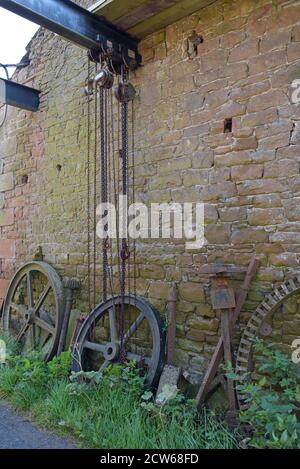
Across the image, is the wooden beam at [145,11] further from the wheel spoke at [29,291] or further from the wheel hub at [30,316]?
the wheel hub at [30,316]

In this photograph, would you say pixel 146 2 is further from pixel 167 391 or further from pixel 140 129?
pixel 167 391

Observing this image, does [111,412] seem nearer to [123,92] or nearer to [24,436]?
[24,436]

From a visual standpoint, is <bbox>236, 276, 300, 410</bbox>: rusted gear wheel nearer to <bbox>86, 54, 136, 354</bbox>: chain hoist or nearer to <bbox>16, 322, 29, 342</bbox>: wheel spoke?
<bbox>86, 54, 136, 354</bbox>: chain hoist

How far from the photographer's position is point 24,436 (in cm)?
311

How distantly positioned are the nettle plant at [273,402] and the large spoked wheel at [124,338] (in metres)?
0.87

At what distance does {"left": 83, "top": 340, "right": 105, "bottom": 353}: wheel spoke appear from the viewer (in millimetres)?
3946

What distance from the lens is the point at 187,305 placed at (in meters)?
3.58

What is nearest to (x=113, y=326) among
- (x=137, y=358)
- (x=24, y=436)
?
(x=137, y=358)

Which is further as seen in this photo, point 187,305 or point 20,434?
point 187,305

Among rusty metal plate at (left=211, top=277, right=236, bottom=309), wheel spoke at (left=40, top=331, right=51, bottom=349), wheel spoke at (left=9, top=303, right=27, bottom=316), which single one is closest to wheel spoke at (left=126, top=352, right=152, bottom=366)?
rusty metal plate at (left=211, top=277, right=236, bottom=309)

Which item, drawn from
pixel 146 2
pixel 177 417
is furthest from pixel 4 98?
pixel 177 417

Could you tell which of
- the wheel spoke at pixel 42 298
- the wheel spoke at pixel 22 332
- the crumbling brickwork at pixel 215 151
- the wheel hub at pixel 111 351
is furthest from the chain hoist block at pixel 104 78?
the wheel spoke at pixel 22 332

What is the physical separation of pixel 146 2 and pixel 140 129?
112cm

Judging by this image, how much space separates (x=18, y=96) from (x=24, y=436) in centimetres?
409
